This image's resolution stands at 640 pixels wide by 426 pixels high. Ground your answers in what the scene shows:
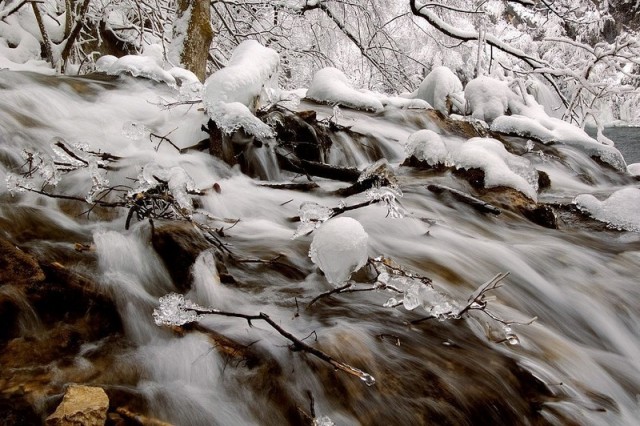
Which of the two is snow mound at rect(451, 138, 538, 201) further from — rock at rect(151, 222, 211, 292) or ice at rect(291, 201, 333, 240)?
rock at rect(151, 222, 211, 292)

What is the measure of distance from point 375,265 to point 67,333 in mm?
1130

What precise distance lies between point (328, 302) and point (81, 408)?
91 centimetres

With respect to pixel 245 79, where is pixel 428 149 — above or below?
below

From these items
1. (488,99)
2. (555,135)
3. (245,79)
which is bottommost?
(555,135)

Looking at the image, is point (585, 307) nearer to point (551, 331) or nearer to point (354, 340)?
point (551, 331)

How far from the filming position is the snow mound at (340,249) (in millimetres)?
1607

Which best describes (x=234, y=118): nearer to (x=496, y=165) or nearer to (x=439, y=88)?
(x=496, y=165)

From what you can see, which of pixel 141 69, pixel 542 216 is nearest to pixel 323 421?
pixel 542 216

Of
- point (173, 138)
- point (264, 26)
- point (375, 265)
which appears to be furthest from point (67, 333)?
point (264, 26)

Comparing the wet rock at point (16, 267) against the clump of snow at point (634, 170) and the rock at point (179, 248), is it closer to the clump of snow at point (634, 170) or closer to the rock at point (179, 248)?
the rock at point (179, 248)

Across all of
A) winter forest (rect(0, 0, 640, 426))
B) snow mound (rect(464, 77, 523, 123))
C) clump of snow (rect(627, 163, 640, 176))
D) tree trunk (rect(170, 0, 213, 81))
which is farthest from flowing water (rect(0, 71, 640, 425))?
snow mound (rect(464, 77, 523, 123))

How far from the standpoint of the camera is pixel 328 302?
1.79m

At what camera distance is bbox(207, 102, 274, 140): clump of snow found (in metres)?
2.80

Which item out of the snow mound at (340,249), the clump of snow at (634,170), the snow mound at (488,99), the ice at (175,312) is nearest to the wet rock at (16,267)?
the ice at (175,312)
